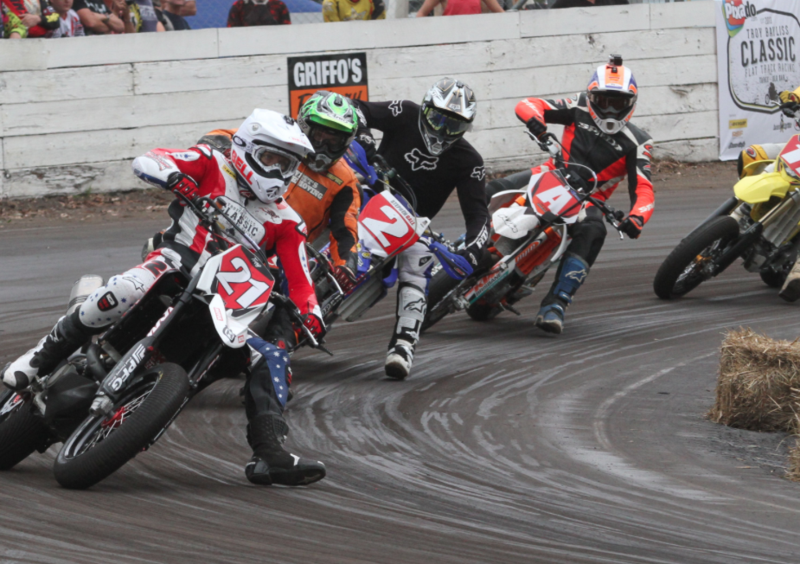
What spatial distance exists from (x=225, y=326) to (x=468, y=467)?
1.32m

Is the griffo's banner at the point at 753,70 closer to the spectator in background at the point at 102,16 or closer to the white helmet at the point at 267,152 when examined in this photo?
the spectator in background at the point at 102,16

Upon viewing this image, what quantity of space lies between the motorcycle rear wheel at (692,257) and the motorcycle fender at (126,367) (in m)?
5.28

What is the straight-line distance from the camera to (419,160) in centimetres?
744

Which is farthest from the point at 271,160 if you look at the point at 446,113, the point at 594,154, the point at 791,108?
the point at 791,108

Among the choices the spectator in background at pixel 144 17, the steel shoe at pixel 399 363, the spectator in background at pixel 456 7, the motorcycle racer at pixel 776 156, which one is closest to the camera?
the steel shoe at pixel 399 363

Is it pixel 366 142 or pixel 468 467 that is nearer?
pixel 468 467

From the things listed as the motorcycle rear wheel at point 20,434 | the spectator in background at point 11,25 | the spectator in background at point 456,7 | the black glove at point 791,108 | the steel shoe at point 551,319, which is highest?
the spectator in background at point 456,7

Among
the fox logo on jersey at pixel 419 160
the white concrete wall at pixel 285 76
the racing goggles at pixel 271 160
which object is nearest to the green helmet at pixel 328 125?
the fox logo on jersey at pixel 419 160

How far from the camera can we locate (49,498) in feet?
14.1

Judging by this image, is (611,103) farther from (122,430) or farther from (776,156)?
(122,430)

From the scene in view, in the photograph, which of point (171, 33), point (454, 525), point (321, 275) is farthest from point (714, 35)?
point (454, 525)

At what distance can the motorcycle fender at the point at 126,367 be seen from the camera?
4426 millimetres

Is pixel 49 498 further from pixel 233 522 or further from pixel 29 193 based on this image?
pixel 29 193

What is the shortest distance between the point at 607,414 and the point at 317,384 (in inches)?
Result: 67.6
